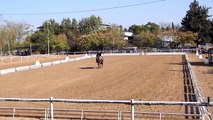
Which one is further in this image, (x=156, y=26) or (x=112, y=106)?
(x=156, y=26)

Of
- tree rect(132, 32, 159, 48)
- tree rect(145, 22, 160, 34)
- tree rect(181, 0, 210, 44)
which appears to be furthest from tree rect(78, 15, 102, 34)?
tree rect(181, 0, 210, 44)

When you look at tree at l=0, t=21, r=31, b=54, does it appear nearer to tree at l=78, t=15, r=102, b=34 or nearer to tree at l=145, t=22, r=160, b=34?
tree at l=78, t=15, r=102, b=34

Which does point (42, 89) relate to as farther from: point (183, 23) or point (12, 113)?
point (183, 23)

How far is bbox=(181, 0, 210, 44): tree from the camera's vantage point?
366ft

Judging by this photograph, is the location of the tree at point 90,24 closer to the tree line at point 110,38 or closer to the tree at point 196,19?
the tree line at point 110,38

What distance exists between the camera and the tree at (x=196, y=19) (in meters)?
111

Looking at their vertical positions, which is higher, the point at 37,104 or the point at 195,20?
the point at 195,20

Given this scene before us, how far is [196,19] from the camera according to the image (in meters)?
114

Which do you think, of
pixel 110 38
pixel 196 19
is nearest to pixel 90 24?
pixel 110 38

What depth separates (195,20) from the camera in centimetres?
11412

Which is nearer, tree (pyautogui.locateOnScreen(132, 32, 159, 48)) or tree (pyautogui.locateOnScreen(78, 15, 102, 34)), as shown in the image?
tree (pyautogui.locateOnScreen(132, 32, 159, 48))

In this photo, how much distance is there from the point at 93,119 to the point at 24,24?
114 m

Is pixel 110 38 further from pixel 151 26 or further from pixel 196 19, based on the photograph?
pixel 151 26

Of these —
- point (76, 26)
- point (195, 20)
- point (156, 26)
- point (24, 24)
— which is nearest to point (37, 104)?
point (195, 20)
